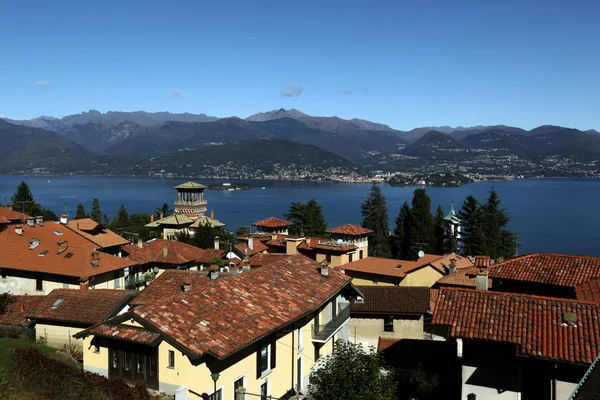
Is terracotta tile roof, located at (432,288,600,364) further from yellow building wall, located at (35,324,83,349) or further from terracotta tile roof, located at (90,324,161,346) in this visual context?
yellow building wall, located at (35,324,83,349)

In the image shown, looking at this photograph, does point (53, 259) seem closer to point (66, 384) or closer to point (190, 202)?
point (66, 384)

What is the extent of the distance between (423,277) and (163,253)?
52.0 ft

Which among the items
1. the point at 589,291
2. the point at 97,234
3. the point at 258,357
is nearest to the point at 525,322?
the point at 589,291

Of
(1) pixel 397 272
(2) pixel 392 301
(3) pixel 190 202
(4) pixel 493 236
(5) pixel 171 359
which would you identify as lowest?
(4) pixel 493 236

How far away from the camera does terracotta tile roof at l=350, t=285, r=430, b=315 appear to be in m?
21.6

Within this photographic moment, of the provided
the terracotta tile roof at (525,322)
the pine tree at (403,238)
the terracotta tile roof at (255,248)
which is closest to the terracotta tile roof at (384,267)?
the terracotta tile roof at (255,248)

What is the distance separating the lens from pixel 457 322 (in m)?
11.7

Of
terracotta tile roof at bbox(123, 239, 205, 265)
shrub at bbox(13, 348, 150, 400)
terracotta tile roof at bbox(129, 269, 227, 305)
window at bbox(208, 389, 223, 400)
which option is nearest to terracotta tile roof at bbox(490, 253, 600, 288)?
terracotta tile roof at bbox(129, 269, 227, 305)

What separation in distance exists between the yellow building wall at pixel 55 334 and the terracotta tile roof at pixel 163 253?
43.0 feet

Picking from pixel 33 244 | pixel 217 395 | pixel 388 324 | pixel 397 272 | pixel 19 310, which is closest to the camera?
pixel 217 395

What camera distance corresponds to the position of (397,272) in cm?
3114

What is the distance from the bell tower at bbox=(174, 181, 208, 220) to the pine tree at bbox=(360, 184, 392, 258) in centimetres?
1812

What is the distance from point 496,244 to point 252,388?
43.8 meters

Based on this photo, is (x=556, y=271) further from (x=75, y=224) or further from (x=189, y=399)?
(x=75, y=224)
